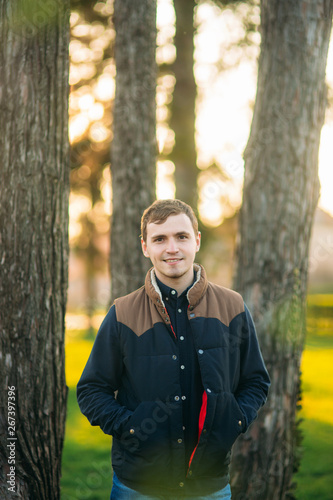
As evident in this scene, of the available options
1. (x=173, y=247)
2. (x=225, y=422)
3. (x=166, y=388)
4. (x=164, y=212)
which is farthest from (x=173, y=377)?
(x=164, y=212)

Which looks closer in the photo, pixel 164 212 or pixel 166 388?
pixel 166 388

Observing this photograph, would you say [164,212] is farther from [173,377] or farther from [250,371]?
[250,371]

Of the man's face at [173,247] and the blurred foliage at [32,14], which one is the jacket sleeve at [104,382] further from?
the blurred foliage at [32,14]

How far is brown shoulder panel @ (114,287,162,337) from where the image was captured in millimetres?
2482

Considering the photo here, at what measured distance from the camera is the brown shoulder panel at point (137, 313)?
2482mm

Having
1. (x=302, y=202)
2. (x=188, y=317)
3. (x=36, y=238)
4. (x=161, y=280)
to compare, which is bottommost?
(x=188, y=317)

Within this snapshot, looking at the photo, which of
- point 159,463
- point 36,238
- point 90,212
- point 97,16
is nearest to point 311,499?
point 159,463

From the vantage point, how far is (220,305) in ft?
8.50

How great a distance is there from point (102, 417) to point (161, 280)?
2.49 ft

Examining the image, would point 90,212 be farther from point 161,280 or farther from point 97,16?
point 161,280

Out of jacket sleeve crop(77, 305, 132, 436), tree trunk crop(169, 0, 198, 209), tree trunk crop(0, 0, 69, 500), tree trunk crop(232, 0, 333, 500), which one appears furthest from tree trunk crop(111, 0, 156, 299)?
tree trunk crop(169, 0, 198, 209)

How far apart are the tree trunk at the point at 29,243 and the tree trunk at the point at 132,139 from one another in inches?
64.3

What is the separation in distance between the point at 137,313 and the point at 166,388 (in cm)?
41

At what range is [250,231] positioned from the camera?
13.5 ft
